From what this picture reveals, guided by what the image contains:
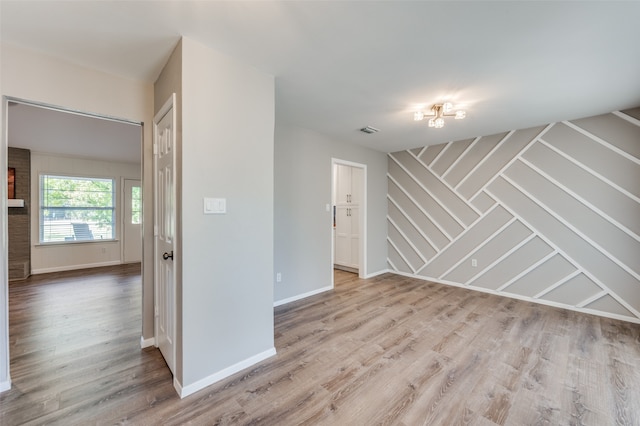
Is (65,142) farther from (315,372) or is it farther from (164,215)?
(315,372)

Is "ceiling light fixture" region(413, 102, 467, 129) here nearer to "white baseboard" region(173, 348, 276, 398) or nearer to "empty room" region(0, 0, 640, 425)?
"empty room" region(0, 0, 640, 425)

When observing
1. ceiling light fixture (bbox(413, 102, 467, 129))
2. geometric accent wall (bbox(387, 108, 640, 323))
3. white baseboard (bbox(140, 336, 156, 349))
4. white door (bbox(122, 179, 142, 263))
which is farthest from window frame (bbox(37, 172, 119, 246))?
ceiling light fixture (bbox(413, 102, 467, 129))

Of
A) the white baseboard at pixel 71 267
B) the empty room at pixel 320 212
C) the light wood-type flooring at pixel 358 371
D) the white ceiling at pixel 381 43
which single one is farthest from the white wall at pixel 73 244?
the white ceiling at pixel 381 43

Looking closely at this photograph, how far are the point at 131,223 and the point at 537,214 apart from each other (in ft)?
26.1

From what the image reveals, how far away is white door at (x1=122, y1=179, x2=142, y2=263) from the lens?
618 centimetres

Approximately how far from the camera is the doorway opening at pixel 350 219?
4.84 metres

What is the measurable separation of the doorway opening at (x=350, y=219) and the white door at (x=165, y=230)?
10.4ft

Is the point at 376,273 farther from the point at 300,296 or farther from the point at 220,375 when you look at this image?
the point at 220,375

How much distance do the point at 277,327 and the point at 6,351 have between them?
2.03 m

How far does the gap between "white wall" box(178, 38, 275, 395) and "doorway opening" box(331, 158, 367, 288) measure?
2841mm

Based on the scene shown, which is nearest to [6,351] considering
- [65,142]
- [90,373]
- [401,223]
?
[90,373]

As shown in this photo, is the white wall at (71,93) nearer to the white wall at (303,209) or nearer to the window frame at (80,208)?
the white wall at (303,209)

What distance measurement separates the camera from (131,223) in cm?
625

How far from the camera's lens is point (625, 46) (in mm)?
1858
